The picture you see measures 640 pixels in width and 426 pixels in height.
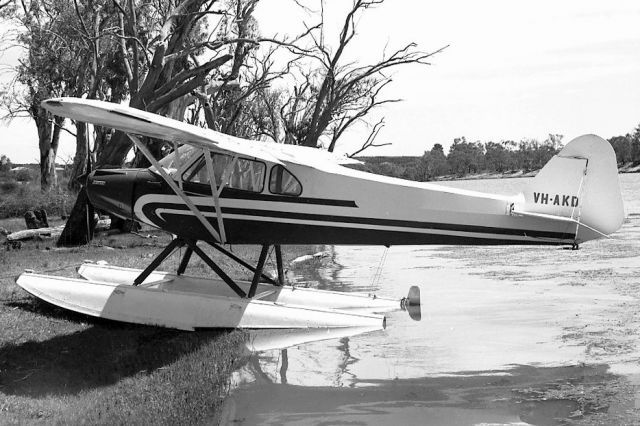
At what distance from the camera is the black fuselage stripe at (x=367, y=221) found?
9.04 meters

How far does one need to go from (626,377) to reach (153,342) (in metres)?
5.23

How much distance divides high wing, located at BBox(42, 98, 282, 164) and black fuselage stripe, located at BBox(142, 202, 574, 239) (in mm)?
736

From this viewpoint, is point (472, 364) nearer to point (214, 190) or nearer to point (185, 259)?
point (214, 190)

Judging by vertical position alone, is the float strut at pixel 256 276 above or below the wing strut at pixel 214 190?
below

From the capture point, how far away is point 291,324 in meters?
9.05

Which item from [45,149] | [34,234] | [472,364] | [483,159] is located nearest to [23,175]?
[45,149]

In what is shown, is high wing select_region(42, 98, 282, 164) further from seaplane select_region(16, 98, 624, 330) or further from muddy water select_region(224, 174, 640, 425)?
muddy water select_region(224, 174, 640, 425)

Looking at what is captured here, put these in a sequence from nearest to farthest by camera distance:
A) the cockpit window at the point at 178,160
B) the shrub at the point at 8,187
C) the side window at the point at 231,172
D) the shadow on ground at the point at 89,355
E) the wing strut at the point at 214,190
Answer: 1. the shadow on ground at the point at 89,355
2. the wing strut at the point at 214,190
3. the side window at the point at 231,172
4. the cockpit window at the point at 178,160
5. the shrub at the point at 8,187

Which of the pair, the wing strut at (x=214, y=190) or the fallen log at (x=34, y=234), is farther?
the fallen log at (x=34, y=234)

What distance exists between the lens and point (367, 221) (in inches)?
367

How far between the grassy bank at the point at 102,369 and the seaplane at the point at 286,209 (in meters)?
0.33

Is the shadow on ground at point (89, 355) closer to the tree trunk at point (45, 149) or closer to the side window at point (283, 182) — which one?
the side window at point (283, 182)

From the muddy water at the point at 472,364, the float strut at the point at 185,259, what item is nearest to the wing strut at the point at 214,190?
the float strut at the point at 185,259

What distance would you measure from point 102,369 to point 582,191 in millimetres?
5869
